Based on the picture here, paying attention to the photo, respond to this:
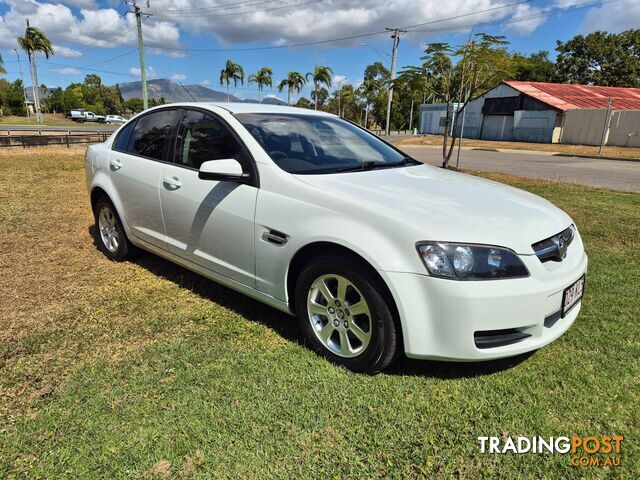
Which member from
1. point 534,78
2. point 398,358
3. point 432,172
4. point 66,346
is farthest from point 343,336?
point 534,78

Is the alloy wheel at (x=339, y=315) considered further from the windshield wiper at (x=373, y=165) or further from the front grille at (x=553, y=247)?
the front grille at (x=553, y=247)

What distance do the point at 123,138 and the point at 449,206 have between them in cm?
338

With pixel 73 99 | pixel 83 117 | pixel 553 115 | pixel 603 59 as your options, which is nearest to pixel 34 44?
pixel 83 117

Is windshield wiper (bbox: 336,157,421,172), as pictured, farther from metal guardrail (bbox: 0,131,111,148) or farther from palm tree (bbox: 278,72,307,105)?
palm tree (bbox: 278,72,307,105)

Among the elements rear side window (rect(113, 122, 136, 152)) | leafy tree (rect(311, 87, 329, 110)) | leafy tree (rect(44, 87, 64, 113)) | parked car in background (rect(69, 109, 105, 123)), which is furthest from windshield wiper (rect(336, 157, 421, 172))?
leafy tree (rect(44, 87, 64, 113))

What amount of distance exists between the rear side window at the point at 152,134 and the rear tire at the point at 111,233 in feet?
2.35

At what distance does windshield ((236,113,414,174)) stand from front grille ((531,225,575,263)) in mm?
1324

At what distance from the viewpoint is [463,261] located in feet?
7.57

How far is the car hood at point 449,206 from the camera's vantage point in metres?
2.38

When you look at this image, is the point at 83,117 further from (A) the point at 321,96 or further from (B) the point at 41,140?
(B) the point at 41,140

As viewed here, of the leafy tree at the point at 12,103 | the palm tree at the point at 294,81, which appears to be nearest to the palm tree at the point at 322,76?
the palm tree at the point at 294,81

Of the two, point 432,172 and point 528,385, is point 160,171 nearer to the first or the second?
point 432,172

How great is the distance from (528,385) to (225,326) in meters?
2.05

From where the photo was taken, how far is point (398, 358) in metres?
2.88
